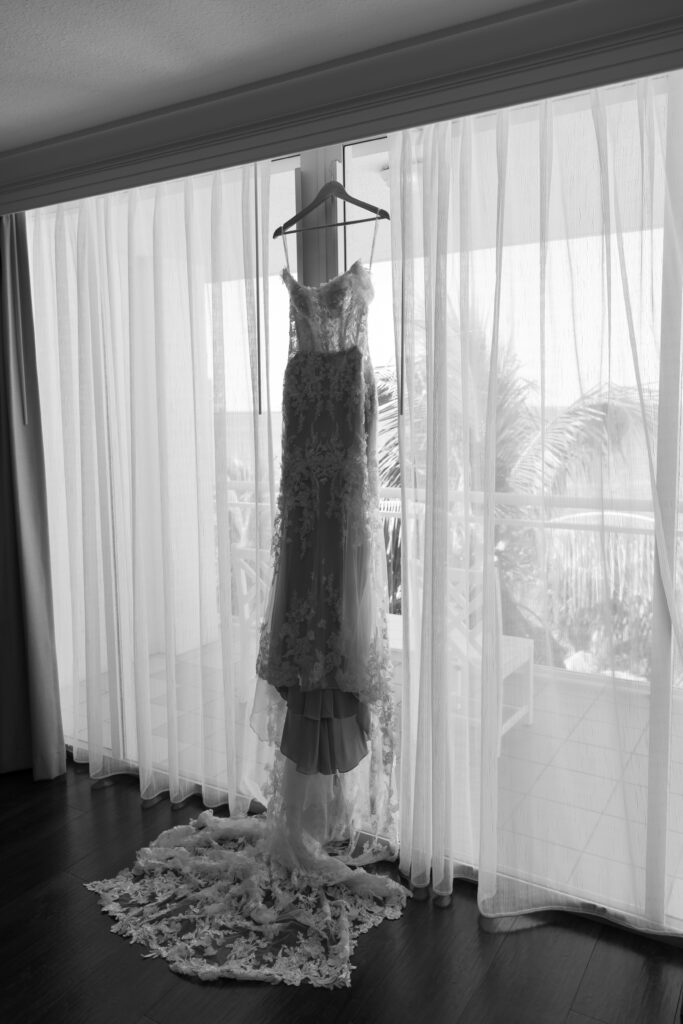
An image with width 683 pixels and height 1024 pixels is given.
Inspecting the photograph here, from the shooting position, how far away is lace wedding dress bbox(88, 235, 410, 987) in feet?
7.51

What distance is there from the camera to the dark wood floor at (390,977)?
198cm

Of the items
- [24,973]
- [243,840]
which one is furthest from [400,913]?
[24,973]

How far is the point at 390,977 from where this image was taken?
2.10 metres

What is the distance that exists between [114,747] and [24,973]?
1.14 meters

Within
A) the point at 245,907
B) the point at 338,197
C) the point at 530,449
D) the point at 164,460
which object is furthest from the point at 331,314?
the point at 245,907

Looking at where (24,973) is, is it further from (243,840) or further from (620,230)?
(620,230)

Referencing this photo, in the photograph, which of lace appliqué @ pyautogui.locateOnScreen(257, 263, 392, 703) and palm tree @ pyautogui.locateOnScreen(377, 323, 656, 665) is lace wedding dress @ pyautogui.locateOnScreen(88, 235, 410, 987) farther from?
palm tree @ pyautogui.locateOnScreen(377, 323, 656, 665)

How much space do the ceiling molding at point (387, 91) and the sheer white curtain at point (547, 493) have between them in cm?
15

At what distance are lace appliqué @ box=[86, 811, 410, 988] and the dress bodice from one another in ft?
5.10

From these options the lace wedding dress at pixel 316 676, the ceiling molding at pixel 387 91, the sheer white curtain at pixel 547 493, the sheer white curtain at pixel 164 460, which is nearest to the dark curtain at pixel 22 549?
the sheer white curtain at pixel 164 460

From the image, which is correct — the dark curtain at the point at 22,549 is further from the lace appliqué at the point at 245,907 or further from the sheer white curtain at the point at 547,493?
the sheer white curtain at the point at 547,493

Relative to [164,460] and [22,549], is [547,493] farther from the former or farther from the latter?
[22,549]

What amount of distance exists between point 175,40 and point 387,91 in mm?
577

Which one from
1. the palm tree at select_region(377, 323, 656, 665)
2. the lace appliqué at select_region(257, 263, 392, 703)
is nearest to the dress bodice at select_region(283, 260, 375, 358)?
the lace appliqué at select_region(257, 263, 392, 703)
